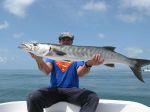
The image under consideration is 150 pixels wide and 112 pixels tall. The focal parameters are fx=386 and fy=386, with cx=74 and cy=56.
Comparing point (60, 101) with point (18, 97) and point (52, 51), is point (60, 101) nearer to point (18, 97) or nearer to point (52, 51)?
point (52, 51)

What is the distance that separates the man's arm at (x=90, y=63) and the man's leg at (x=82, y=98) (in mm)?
314

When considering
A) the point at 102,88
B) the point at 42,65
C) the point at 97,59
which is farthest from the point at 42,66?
the point at 102,88

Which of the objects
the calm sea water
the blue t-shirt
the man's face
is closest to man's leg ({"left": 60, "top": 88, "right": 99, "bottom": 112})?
the blue t-shirt

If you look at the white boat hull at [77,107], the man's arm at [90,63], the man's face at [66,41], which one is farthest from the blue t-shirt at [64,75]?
the white boat hull at [77,107]

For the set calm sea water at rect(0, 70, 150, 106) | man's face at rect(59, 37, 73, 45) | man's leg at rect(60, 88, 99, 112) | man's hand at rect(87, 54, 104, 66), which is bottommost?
calm sea water at rect(0, 70, 150, 106)

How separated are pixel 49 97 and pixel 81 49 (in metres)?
1.06

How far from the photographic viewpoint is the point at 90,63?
20.4 ft

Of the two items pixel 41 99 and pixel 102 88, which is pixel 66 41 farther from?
pixel 102 88

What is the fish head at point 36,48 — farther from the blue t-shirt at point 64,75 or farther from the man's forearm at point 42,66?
the blue t-shirt at point 64,75

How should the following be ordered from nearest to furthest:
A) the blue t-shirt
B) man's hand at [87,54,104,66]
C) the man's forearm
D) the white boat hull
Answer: man's hand at [87,54,104,66], the man's forearm, the blue t-shirt, the white boat hull

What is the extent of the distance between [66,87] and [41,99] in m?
0.50

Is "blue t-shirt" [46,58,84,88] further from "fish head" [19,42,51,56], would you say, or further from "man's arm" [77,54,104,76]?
"fish head" [19,42,51,56]

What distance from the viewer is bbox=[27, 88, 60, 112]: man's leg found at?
6215mm

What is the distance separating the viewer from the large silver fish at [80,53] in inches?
229
